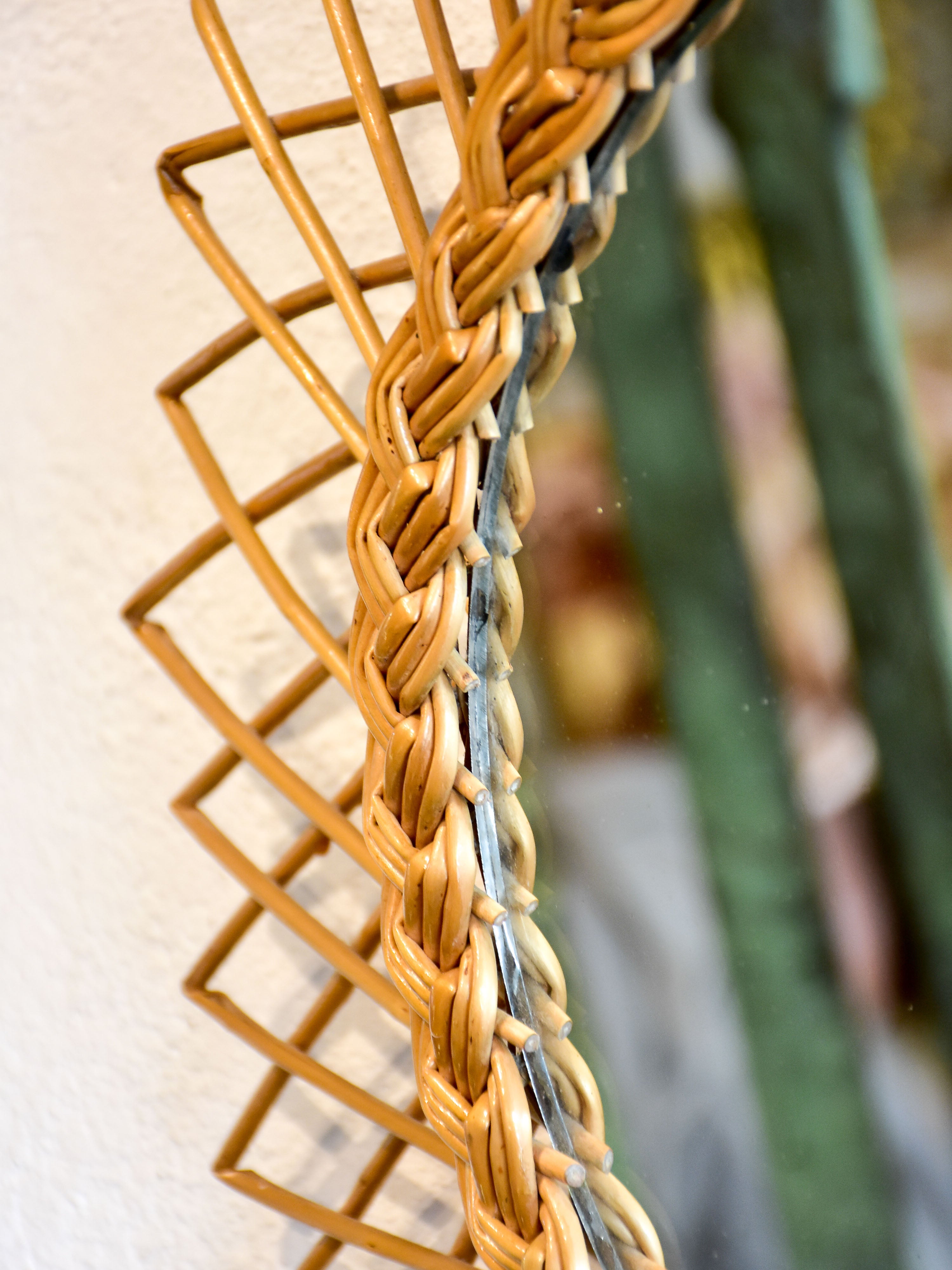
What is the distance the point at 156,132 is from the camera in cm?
31

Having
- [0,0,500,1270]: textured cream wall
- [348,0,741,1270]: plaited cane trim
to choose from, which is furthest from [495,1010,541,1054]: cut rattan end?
[0,0,500,1270]: textured cream wall

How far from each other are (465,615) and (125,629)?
18 cm

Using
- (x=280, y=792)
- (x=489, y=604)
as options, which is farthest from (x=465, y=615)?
(x=280, y=792)

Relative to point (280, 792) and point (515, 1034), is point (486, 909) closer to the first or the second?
point (515, 1034)

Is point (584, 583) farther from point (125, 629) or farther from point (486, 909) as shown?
point (125, 629)

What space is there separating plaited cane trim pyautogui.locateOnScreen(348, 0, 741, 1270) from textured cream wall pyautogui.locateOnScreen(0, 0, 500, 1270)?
106 mm

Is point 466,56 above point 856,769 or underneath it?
above

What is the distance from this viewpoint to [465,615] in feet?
0.58

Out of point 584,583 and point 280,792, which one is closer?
point 584,583

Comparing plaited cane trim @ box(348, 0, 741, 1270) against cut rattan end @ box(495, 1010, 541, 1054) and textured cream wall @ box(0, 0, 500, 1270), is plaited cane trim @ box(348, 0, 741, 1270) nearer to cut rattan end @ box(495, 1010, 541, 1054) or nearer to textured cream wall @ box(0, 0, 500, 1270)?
cut rattan end @ box(495, 1010, 541, 1054)

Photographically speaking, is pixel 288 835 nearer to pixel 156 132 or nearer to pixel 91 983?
pixel 91 983

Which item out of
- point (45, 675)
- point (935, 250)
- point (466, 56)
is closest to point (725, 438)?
point (935, 250)

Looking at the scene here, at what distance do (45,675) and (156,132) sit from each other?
18 cm

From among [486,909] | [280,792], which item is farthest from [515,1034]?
[280,792]
